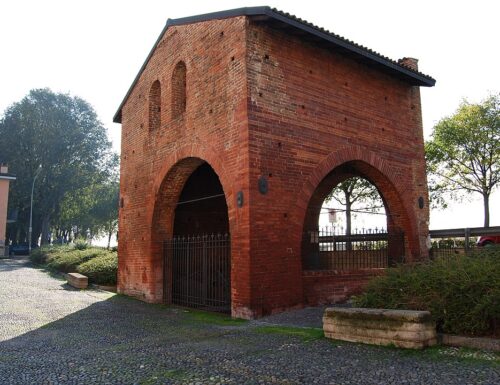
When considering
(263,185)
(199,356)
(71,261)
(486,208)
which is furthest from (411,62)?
(71,261)

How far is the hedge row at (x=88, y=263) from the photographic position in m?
15.5

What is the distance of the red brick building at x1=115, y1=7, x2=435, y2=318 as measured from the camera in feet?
29.4

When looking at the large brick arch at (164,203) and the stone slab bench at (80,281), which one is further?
the stone slab bench at (80,281)

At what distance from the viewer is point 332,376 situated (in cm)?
472

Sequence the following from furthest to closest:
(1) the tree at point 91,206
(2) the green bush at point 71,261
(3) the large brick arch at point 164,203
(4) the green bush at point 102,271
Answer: (1) the tree at point 91,206 < (2) the green bush at point 71,261 < (4) the green bush at point 102,271 < (3) the large brick arch at point 164,203

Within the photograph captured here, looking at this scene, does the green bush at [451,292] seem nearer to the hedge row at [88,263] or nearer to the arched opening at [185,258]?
the arched opening at [185,258]

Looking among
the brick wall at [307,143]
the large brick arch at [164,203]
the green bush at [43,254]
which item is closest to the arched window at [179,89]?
the large brick arch at [164,203]

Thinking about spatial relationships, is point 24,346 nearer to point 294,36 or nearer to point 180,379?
point 180,379

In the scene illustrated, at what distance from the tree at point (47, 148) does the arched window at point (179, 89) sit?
30276 mm

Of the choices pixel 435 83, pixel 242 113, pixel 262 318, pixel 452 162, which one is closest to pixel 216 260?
pixel 262 318

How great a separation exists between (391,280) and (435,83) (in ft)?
26.5

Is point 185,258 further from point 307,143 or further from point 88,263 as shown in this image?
point 88,263

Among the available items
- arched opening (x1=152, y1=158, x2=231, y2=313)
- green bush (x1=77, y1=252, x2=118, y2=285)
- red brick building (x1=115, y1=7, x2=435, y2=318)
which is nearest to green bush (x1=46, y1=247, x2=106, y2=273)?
green bush (x1=77, y1=252, x2=118, y2=285)

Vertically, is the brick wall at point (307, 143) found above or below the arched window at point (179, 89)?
below
